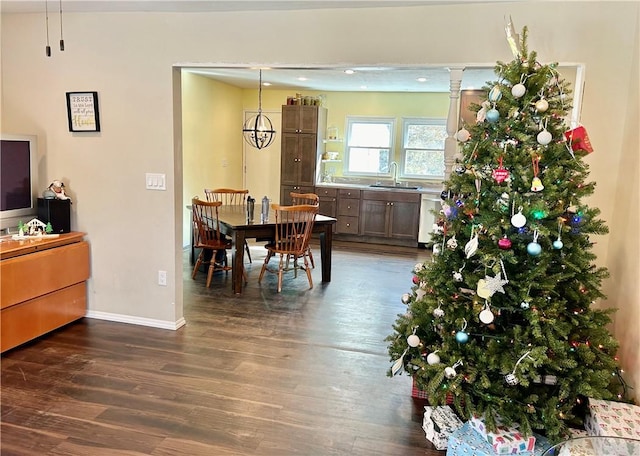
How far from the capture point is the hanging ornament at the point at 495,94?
2.26m

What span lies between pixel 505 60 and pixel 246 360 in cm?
251

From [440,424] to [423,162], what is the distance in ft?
19.2

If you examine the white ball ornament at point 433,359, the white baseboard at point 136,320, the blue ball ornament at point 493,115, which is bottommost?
the white baseboard at point 136,320

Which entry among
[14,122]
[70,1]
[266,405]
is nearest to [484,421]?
[266,405]

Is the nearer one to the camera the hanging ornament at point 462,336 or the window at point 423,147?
the hanging ornament at point 462,336

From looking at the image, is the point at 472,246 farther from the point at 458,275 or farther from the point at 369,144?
the point at 369,144

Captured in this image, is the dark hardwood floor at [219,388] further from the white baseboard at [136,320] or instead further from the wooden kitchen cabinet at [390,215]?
the wooden kitchen cabinet at [390,215]

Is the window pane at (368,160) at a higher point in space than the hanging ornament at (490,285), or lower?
higher

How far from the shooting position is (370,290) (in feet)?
16.3

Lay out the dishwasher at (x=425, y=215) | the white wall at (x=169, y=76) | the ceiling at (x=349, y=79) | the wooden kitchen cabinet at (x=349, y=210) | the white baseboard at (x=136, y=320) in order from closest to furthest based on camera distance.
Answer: the white wall at (x=169, y=76), the white baseboard at (x=136, y=320), the ceiling at (x=349, y=79), the dishwasher at (x=425, y=215), the wooden kitchen cabinet at (x=349, y=210)

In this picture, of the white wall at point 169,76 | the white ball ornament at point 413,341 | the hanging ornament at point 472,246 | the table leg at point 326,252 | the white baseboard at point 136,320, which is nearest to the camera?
the hanging ornament at point 472,246

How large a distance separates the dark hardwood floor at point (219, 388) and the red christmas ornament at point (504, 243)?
104 cm

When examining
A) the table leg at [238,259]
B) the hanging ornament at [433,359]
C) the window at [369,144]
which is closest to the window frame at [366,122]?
the window at [369,144]

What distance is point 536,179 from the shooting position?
2162mm
